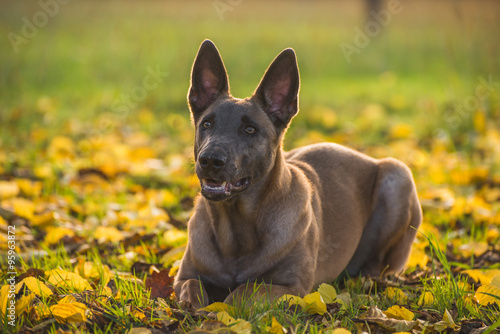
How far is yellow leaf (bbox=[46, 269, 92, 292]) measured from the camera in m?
3.68

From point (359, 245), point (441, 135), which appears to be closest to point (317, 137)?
point (441, 135)

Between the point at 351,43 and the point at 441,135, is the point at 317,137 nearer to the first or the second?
the point at 441,135

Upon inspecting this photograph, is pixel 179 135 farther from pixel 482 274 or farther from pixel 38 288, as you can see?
pixel 482 274

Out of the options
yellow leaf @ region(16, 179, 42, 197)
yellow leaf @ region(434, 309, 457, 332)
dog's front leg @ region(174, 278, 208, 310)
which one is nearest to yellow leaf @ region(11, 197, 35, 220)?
yellow leaf @ region(16, 179, 42, 197)

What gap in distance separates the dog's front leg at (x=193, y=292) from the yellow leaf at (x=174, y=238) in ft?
3.84

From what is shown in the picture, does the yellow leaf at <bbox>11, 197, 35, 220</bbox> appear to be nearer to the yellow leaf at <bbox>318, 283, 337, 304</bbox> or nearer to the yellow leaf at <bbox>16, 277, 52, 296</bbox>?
the yellow leaf at <bbox>16, 277, 52, 296</bbox>

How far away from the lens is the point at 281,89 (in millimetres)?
4211

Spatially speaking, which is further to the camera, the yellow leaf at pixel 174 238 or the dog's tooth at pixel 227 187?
the yellow leaf at pixel 174 238

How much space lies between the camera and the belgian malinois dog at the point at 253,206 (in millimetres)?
3744

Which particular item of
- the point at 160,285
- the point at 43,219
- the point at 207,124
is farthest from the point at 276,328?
the point at 43,219

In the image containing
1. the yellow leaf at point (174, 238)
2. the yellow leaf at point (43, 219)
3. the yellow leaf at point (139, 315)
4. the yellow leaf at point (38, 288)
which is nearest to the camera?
the yellow leaf at point (139, 315)

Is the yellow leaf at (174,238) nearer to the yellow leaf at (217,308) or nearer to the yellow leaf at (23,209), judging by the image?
the yellow leaf at (23,209)

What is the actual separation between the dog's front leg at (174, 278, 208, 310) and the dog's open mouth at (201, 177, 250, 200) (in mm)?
579

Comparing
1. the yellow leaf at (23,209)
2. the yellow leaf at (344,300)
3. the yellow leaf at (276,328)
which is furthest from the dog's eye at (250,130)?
the yellow leaf at (23,209)
